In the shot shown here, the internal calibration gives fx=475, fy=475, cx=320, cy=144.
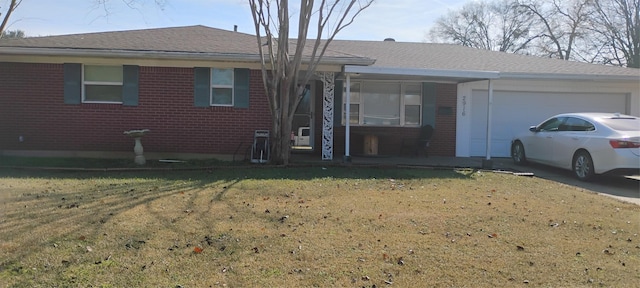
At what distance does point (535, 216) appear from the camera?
632cm

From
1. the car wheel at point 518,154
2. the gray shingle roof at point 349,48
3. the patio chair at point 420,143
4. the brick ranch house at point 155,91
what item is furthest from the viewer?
the patio chair at point 420,143

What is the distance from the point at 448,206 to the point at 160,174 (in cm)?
549

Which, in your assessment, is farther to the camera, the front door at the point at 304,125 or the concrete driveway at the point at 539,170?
the front door at the point at 304,125

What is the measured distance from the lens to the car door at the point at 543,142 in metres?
10.7

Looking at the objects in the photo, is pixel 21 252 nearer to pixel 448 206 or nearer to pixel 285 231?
pixel 285 231

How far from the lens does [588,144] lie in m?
9.45

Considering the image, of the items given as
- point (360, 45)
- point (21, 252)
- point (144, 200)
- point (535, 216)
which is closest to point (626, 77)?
point (360, 45)

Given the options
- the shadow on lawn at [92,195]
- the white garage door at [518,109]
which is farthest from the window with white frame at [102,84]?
the white garage door at [518,109]

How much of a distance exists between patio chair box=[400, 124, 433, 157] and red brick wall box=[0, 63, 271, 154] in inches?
158

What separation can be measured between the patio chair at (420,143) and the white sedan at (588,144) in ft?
8.18

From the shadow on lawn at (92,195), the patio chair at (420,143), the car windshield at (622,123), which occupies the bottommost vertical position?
the shadow on lawn at (92,195)

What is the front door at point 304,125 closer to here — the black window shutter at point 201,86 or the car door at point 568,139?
the black window shutter at point 201,86

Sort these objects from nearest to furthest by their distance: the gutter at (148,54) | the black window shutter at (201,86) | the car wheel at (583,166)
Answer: the car wheel at (583,166) < the gutter at (148,54) < the black window shutter at (201,86)

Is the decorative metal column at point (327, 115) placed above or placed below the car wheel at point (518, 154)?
above
